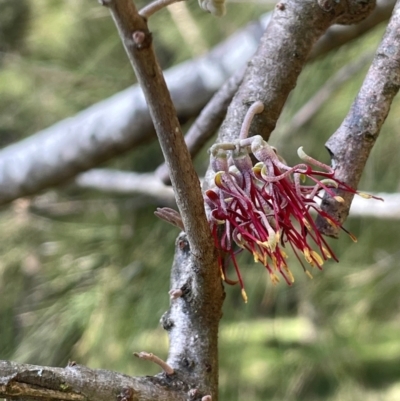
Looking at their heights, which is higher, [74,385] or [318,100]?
[318,100]

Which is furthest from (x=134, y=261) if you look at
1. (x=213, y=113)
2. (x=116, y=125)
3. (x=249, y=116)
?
(x=249, y=116)

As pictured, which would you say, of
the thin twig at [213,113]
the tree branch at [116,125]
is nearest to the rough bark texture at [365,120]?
the thin twig at [213,113]

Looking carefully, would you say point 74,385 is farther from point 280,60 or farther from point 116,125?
point 116,125

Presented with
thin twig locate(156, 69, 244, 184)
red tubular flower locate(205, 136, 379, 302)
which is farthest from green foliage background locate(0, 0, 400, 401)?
red tubular flower locate(205, 136, 379, 302)

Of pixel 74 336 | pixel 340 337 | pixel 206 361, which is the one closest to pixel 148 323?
pixel 74 336

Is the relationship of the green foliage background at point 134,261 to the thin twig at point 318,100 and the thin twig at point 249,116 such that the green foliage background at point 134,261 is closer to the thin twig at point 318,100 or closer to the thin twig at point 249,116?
the thin twig at point 318,100

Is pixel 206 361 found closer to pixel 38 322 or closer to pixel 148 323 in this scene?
pixel 148 323
